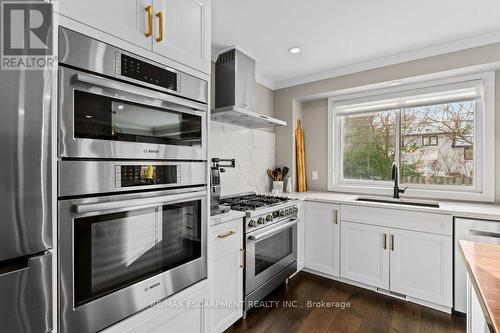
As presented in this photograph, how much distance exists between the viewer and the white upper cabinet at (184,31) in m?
1.25

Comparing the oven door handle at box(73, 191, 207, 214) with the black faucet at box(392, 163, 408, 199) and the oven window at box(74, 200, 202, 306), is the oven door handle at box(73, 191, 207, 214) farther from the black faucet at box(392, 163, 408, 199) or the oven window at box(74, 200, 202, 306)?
the black faucet at box(392, 163, 408, 199)

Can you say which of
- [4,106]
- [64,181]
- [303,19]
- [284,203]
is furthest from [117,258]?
[303,19]

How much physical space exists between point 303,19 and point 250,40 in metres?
0.55

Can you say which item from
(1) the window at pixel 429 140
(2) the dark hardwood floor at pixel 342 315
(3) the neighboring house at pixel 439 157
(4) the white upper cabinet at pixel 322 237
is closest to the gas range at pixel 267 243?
(2) the dark hardwood floor at pixel 342 315

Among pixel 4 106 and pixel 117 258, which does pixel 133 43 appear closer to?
pixel 4 106

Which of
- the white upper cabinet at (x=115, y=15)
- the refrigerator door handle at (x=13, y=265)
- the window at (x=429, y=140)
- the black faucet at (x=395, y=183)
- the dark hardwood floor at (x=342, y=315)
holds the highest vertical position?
the white upper cabinet at (x=115, y=15)

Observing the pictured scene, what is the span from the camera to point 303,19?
6.66 ft

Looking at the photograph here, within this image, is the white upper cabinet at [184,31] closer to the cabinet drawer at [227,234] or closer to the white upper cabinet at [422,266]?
the cabinet drawer at [227,234]

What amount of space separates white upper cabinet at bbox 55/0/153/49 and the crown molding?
2.42 metres

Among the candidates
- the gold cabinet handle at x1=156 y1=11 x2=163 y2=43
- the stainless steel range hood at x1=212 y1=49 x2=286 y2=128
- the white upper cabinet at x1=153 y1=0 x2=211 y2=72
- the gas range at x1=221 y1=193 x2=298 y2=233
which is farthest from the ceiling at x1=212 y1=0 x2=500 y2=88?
the gas range at x1=221 y1=193 x2=298 y2=233

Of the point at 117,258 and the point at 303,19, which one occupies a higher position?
the point at 303,19

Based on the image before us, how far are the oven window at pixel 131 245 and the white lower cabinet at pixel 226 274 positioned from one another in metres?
0.31

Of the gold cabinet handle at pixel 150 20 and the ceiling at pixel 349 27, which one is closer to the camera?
the gold cabinet handle at pixel 150 20

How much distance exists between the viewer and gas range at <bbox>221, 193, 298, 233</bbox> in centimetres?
207
